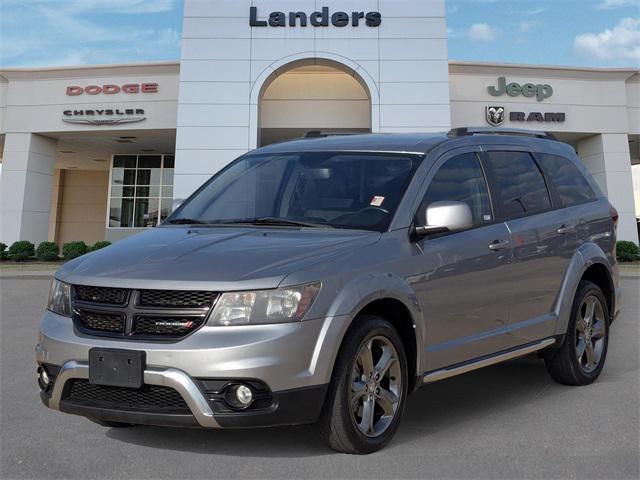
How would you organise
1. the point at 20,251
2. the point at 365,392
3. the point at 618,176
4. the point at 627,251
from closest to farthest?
the point at 365,392 < the point at 627,251 < the point at 20,251 < the point at 618,176

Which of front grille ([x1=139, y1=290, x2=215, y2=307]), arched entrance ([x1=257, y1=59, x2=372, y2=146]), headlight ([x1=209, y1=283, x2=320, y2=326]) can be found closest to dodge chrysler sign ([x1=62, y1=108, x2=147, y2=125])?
arched entrance ([x1=257, y1=59, x2=372, y2=146])

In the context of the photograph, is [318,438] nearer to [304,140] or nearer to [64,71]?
Result: [304,140]

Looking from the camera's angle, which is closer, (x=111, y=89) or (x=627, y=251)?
(x=627, y=251)

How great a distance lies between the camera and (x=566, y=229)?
547cm

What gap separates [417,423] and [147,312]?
6.86 feet

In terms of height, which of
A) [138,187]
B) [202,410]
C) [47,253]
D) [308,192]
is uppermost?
[138,187]

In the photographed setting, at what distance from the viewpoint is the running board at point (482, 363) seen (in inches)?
164

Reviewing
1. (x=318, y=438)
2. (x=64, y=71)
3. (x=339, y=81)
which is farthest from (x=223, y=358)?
(x=64, y=71)

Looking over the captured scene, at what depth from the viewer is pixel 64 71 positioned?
27.2 m

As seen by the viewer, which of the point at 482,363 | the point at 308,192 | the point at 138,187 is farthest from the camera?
the point at 138,187

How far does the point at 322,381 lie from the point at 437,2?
2184 centimetres

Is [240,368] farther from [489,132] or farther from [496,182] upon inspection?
[489,132]

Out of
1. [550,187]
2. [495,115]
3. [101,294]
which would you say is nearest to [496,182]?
[550,187]

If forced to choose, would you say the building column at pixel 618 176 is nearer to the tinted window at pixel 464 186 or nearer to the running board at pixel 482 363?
the running board at pixel 482 363
